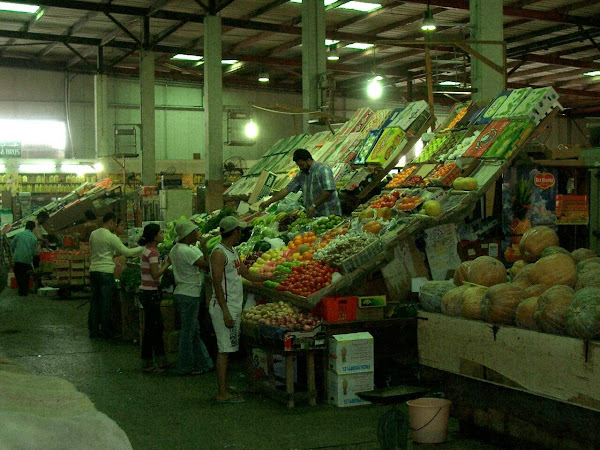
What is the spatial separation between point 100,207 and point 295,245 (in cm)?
1345

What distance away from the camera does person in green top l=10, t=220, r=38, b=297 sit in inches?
602

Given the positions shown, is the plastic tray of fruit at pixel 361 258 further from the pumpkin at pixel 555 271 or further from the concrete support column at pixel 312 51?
the concrete support column at pixel 312 51

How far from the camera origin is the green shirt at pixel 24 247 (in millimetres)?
15265

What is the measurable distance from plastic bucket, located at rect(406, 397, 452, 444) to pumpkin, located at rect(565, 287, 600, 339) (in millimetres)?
1195

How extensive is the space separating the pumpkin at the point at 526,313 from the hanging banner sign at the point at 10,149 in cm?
2445

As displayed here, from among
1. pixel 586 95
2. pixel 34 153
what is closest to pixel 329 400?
pixel 34 153

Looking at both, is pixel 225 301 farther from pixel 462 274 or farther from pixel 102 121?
pixel 102 121

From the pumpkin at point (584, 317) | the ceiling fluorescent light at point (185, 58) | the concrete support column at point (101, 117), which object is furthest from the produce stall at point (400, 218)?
the concrete support column at point (101, 117)

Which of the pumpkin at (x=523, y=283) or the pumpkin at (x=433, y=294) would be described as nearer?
the pumpkin at (x=523, y=283)

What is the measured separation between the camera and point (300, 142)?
1372cm

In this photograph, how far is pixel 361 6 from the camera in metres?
18.9

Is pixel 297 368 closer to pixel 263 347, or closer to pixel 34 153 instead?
pixel 263 347

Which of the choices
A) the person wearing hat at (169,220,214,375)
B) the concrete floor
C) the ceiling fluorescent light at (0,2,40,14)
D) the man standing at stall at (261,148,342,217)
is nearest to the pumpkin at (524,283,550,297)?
the concrete floor

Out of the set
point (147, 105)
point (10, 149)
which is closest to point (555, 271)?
point (147, 105)
